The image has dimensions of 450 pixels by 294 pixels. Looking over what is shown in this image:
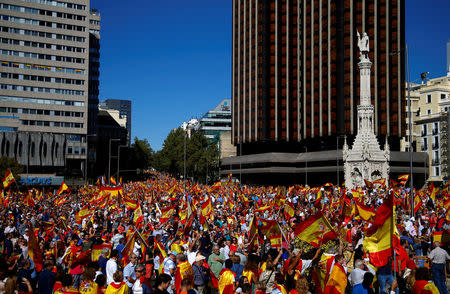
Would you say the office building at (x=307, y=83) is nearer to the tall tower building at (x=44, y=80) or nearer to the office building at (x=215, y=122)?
the tall tower building at (x=44, y=80)

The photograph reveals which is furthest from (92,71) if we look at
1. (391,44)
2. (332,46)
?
(391,44)

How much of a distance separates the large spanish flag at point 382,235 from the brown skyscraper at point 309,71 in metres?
73.3

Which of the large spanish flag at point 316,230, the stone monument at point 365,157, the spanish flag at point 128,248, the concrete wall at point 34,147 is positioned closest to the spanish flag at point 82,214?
the spanish flag at point 128,248

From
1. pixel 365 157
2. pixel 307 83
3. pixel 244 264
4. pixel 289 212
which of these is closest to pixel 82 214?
pixel 289 212

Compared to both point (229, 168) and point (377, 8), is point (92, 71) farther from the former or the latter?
point (377, 8)

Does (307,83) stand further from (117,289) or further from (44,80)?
(117,289)

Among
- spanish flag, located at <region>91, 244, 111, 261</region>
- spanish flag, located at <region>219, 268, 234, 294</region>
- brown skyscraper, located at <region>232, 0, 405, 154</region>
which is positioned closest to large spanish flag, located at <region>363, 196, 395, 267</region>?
spanish flag, located at <region>219, 268, 234, 294</region>

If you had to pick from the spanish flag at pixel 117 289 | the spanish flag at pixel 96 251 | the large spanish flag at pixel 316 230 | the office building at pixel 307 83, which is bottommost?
the spanish flag at pixel 96 251

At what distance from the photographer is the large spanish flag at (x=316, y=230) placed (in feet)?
34.8

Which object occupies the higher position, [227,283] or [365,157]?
[365,157]

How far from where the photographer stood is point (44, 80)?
91.9 metres

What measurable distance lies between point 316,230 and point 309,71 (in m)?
81.3

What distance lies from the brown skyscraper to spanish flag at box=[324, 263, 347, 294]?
74605 millimetres

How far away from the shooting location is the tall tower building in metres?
88.4
